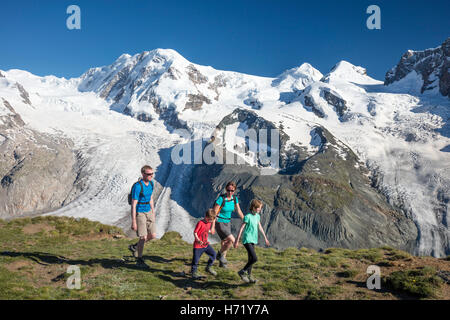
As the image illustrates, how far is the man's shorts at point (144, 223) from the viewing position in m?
11.9

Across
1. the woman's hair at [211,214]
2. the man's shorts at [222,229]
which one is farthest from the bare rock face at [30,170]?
the woman's hair at [211,214]

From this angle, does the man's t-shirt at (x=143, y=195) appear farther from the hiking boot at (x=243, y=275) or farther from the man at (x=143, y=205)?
the hiking boot at (x=243, y=275)

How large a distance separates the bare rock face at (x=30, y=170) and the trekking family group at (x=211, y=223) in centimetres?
11258

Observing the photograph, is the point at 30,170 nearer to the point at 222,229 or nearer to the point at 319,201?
the point at 319,201

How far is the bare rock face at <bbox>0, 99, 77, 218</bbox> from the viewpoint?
107438mm

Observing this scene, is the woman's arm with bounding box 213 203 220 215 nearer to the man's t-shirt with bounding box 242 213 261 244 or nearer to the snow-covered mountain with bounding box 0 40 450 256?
the man's t-shirt with bounding box 242 213 261 244

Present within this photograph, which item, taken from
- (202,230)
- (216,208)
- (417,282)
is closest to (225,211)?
(216,208)

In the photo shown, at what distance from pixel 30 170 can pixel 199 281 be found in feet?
415

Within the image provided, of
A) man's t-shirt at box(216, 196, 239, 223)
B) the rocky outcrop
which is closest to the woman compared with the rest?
man's t-shirt at box(216, 196, 239, 223)
